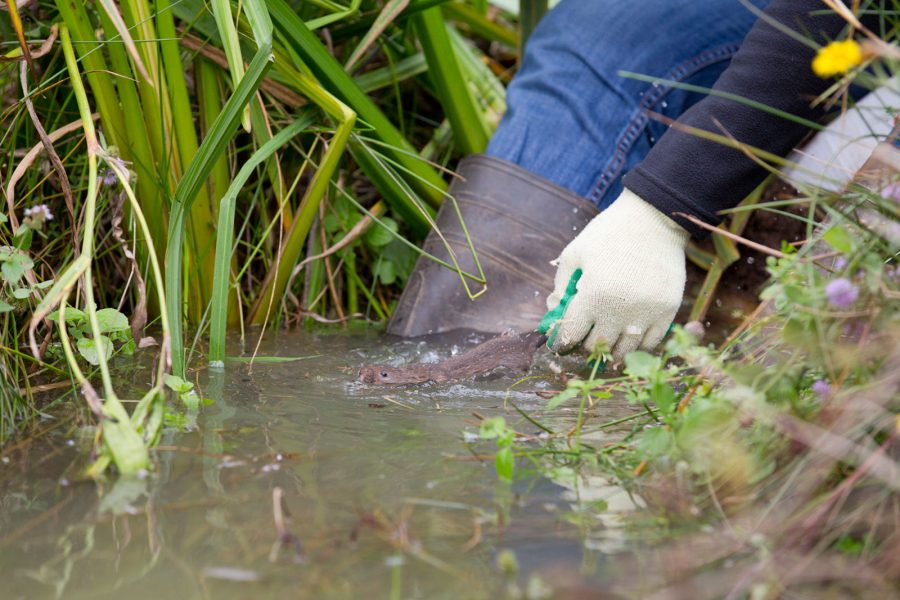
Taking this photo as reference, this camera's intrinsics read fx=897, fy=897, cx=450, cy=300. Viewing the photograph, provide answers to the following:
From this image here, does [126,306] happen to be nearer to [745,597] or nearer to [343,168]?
[343,168]

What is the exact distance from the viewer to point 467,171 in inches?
99.9

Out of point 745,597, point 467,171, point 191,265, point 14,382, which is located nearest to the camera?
point 745,597

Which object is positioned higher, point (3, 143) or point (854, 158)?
point (854, 158)

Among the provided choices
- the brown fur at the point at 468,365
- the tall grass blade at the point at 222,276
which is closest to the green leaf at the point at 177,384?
the tall grass blade at the point at 222,276

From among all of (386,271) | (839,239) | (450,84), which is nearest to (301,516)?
(839,239)

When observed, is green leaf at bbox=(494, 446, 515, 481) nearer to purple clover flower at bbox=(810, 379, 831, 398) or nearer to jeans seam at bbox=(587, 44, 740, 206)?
purple clover flower at bbox=(810, 379, 831, 398)

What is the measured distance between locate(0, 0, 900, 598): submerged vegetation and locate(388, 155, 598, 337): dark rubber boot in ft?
0.58

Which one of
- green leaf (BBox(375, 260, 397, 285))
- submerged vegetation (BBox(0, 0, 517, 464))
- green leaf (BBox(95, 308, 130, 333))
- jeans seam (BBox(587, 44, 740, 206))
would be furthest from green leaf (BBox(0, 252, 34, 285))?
jeans seam (BBox(587, 44, 740, 206))

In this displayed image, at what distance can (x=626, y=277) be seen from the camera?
6.31ft

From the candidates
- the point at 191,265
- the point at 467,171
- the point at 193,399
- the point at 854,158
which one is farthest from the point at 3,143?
the point at 854,158

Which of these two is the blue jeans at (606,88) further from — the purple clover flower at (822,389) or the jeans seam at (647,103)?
the purple clover flower at (822,389)

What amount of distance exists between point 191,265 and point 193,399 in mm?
712

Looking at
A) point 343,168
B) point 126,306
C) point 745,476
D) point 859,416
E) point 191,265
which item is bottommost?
point 126,306

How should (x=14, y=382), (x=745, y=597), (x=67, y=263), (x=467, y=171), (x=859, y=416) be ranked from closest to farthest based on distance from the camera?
(x=745, y=597) < (x=859, y=416) < (x=14, y=382) < (x=67, y=263) < (x=467, y=171)
